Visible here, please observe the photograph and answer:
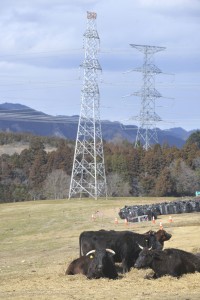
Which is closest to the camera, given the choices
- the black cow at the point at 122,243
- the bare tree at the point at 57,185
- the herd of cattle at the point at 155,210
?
the black cow at the point at 122,243

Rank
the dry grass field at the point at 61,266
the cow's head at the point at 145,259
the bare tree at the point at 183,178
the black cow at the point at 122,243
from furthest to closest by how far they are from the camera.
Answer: the bare tree at the point at 183,178, the black cow at the point at 122,243, the cow's head at the point at 145,259, the dry grass field at the point at 61,266

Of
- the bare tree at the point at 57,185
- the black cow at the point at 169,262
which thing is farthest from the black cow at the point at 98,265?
the bare tree at the point at 57,185

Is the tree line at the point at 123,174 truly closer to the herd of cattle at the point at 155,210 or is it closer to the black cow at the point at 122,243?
the herd of cattle at the point at 155,210

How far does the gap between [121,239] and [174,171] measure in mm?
87345

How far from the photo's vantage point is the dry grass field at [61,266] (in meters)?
14.4

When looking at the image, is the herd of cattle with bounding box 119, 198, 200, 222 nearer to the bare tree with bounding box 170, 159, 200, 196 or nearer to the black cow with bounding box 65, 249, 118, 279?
the black cow with bounding box 65, 249, 118, 279

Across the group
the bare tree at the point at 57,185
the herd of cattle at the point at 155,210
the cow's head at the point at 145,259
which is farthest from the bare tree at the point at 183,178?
the cow's head at the point at 145,259

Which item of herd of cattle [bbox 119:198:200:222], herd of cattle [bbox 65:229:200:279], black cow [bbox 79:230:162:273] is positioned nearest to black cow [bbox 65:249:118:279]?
herd of cattle [bbox 65:229:200:279]

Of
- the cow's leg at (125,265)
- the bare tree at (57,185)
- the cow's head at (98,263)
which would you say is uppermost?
the cow's head at (98,263)

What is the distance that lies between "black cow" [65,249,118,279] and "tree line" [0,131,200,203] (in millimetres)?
86316

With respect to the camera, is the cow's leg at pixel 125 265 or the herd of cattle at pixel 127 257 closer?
the herd of cattle at pixel 127 257

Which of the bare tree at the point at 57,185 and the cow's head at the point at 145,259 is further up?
the cow's head at the point at 145,259

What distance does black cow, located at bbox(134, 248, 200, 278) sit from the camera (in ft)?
55.2

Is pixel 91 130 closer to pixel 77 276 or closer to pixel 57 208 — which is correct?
pixel 57 208
